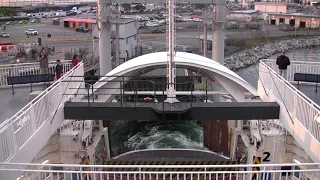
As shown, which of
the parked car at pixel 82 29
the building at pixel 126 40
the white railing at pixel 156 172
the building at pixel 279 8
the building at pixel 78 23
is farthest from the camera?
the building at pixel 279 8

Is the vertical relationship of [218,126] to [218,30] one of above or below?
below

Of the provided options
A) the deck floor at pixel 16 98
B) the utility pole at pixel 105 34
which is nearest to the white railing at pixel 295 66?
the deck floor at pixel 16 98

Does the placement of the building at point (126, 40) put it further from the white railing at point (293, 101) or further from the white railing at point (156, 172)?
the white railing at point (156, 172)

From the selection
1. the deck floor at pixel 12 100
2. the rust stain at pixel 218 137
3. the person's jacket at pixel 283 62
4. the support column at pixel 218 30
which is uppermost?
the support column at pixel 218 30

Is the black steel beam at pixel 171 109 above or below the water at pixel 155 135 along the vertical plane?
above

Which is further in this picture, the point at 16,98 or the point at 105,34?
the point at 105,34

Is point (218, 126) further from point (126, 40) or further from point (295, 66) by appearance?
point (126, 40)

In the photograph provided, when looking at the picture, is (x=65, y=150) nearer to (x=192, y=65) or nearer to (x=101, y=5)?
(x=192, y=65)

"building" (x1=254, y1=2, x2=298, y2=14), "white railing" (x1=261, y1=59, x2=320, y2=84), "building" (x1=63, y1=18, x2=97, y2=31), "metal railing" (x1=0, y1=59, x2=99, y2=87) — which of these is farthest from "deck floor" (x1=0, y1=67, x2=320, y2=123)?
"building" (x1=254, y1=2, x2=298, y2=14)

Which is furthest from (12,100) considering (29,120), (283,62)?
(283,62)
